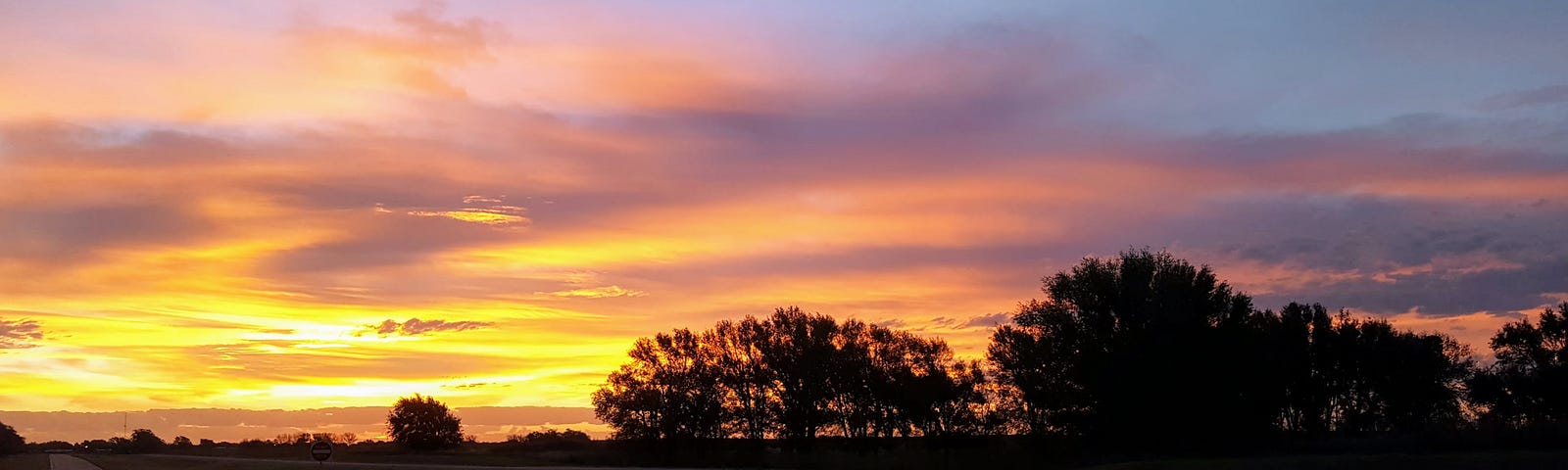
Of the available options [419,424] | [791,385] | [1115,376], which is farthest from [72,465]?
[1115,376]

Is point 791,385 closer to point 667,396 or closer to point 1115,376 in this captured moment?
point 667,396

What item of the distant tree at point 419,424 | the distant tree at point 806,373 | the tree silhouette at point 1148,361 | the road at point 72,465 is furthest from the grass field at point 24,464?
the tree silhouette at point 1148,361

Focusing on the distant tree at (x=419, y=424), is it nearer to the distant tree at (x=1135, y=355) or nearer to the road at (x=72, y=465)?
the road at (x=72, y=465)

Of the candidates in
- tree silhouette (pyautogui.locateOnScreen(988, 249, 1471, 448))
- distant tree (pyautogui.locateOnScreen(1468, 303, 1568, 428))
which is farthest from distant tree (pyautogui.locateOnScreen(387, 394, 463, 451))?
distant tree (pyautogui.locateOnScreen(1468, 303, 1568, 428))

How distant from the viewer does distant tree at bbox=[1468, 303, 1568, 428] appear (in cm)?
8262

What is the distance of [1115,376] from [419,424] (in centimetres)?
10767

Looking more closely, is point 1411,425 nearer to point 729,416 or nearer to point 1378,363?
point 1378,363

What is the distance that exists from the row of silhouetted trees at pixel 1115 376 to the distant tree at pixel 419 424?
51.5 metres

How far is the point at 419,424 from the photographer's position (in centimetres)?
15362

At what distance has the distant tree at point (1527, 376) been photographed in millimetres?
82625

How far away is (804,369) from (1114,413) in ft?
149

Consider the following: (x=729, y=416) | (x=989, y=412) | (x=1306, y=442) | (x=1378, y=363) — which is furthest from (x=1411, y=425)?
(x=729, y=416)

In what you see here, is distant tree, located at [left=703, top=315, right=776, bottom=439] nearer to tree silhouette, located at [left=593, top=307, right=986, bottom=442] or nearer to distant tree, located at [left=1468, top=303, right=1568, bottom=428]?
tree silhouette, located at [left=593, top=307, right=986, bottom=442]

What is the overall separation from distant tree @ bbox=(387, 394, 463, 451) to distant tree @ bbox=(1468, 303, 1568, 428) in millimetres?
116975
